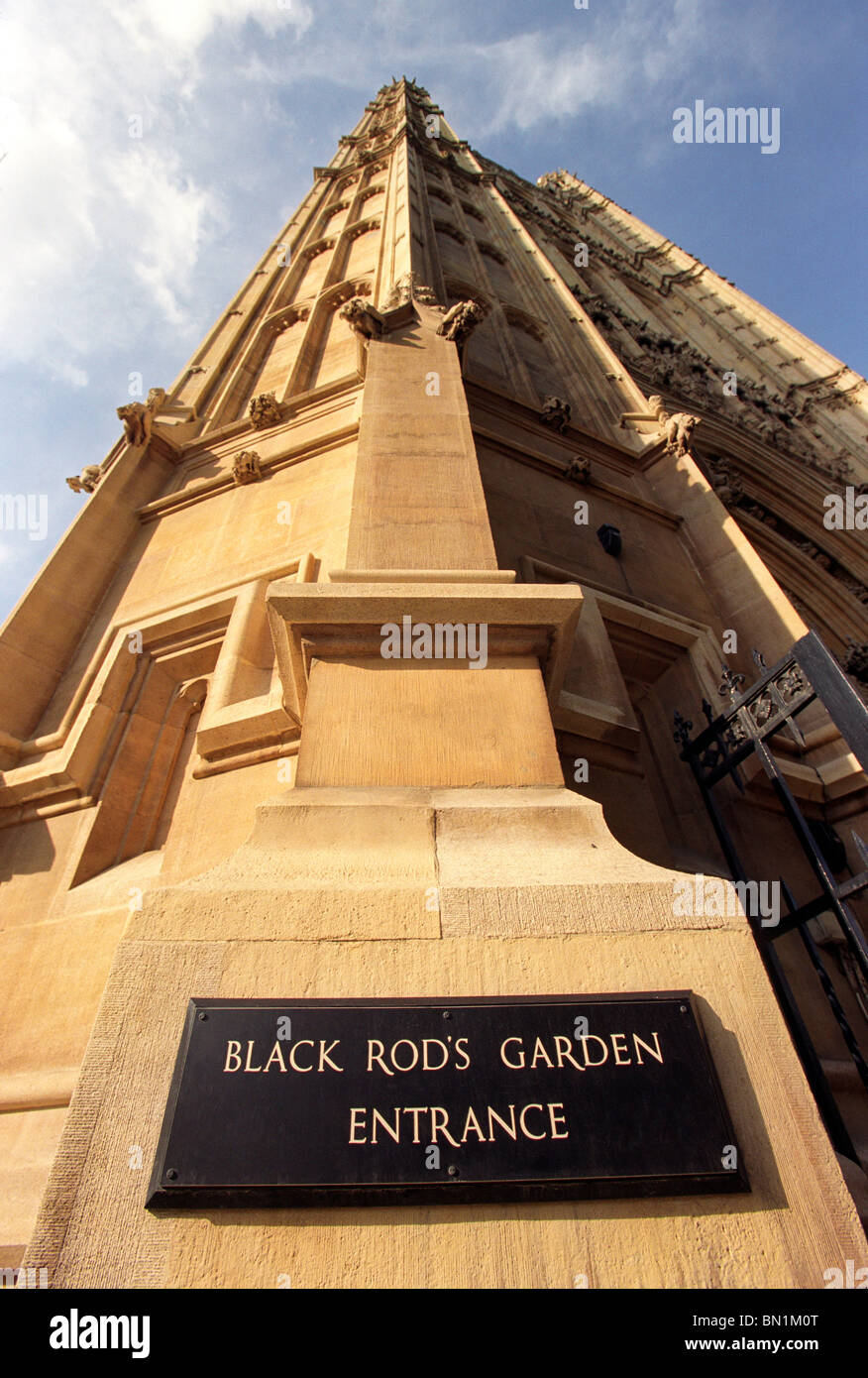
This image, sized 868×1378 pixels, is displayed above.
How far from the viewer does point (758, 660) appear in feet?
18.0

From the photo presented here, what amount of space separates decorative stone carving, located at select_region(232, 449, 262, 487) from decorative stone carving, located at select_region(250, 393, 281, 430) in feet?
4.09

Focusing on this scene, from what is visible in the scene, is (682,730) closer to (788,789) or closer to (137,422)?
(788,789)

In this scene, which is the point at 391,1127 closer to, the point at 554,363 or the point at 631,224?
the point at 554,363

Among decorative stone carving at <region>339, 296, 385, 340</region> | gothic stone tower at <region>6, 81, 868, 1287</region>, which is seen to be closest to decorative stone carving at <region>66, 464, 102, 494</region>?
gothic stone tower at <region>6, 81, 868, 1287</region>

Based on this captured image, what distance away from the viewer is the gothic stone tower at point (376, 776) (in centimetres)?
168

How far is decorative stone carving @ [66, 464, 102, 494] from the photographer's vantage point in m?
8.87

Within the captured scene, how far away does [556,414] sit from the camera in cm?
885

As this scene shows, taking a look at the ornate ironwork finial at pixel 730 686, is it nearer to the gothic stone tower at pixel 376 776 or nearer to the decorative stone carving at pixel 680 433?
the gothic stone tower at pixel 376 776

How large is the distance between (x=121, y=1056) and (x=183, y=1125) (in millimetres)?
256

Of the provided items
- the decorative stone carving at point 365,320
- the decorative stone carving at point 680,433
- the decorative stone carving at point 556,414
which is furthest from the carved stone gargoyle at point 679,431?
the decorative stone carving at point 365,320

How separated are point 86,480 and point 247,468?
9.22 ft

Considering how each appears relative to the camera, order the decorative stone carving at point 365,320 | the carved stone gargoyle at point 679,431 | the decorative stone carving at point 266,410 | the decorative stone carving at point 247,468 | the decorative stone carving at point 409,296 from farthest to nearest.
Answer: the carved stone gargoyle at point 679,431
the decorative stone carving at point 266,410
the decorative stone carving at point 247,468
the decorative stone carving at point 409,296
the decorative stone carving at point 365,320

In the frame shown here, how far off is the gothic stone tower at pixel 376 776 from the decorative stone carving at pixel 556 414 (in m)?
0.05
